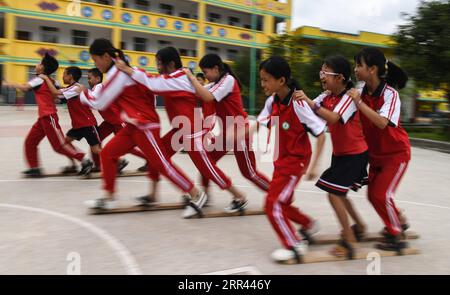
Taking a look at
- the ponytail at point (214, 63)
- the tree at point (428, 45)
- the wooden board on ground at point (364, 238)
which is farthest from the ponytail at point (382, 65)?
the tree at point (428, 45)

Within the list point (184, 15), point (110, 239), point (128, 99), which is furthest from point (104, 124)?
point (184, 15)

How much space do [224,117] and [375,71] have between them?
6.04 ft

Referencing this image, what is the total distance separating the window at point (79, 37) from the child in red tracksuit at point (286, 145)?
2941 centimetres

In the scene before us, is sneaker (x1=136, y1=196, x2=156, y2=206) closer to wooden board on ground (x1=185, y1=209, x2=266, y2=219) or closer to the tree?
wooden board on ground (x1=185, y1=209, x2=266, y2=219)

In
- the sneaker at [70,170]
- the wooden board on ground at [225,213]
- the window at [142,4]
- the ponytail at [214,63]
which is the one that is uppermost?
the window at [142,4]

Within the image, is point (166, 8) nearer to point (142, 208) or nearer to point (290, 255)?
point (142, 208)

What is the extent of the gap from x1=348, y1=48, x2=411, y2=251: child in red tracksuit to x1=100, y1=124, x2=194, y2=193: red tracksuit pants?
1.97 metres

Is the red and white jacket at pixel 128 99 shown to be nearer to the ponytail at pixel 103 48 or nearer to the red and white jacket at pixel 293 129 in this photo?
the ponytail at pixel 103 48

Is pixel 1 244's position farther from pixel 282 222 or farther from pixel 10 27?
pixel 10 27

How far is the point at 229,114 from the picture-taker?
509cm

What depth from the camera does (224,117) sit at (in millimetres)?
5117

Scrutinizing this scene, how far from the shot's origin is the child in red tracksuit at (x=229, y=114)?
490 centimetres

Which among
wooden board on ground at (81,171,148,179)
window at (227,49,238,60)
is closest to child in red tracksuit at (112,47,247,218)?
wooden board on ground at (81,171,148,179)

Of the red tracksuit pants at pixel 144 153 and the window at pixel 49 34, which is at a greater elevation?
the window at pixel 49 34
